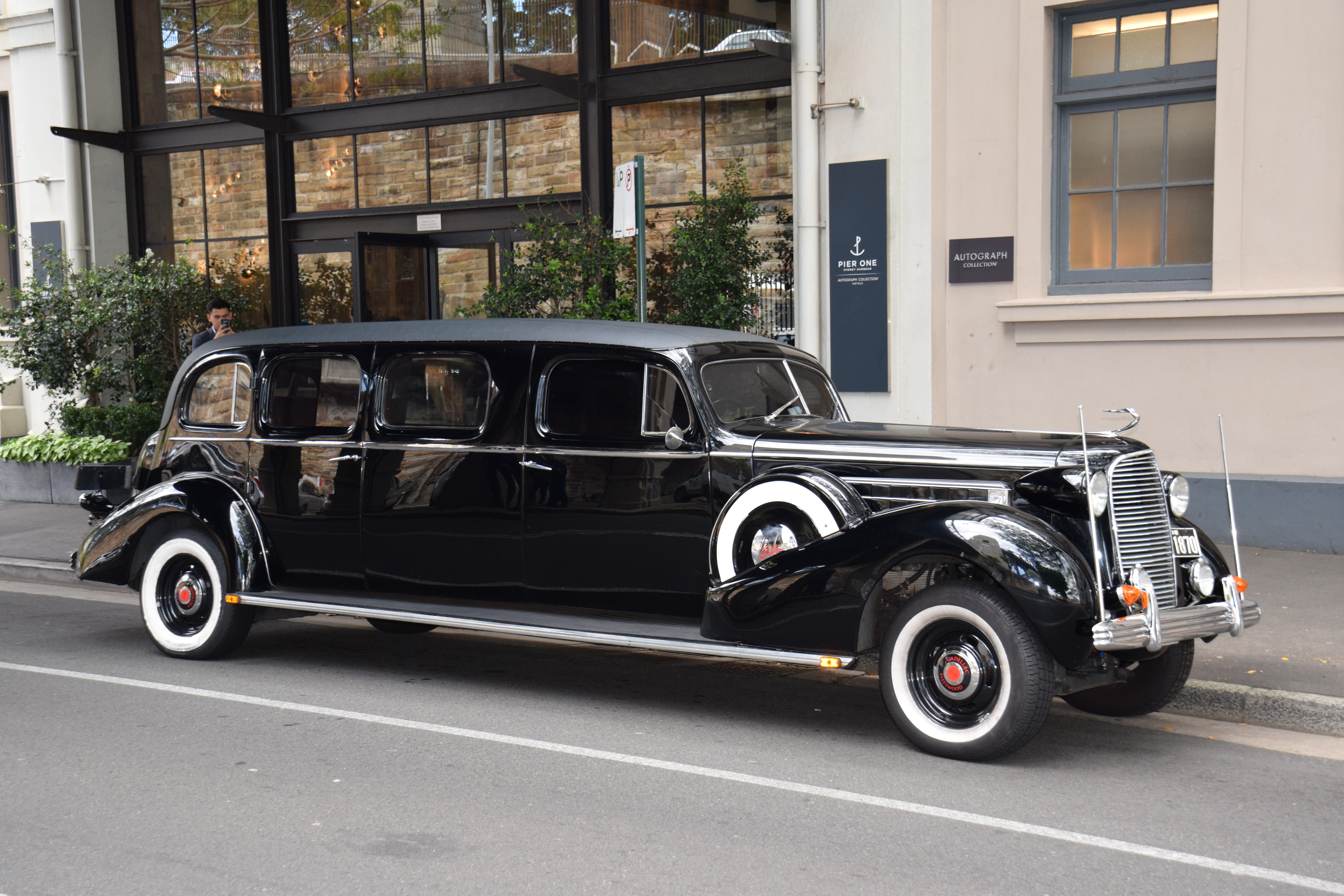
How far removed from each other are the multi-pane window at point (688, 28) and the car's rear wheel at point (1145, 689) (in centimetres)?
729

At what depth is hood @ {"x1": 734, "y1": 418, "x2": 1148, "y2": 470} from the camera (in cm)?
511

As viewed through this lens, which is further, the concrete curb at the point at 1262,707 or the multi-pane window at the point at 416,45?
the multi-pane window at the point at 416,45

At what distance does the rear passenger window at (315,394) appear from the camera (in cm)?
659

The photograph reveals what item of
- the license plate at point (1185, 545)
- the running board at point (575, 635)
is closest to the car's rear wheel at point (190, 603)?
the running board at point (575, 635)

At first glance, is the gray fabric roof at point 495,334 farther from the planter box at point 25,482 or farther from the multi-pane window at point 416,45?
the planter box at point 25,482

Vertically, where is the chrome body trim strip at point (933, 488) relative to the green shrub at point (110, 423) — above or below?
above

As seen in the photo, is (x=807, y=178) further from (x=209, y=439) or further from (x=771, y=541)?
(x=771, y=541)

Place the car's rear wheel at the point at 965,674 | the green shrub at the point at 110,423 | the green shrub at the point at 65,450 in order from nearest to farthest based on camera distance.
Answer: the car's rear wheel at the point at 965,674, the green shrub at the point at 65,450, the green shrub at the point at 110,423

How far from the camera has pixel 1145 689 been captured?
548 centimetres

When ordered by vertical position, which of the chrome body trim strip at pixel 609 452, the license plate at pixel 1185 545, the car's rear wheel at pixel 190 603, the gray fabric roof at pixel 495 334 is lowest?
the car's rear wheel at pixel 190 603

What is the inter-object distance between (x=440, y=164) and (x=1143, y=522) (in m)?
10.3

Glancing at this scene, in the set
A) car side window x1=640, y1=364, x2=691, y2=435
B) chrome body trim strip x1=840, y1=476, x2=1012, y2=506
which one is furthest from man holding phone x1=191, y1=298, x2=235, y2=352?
chrome body trim strip x1=840, y1=476, x2=1012, y2=506

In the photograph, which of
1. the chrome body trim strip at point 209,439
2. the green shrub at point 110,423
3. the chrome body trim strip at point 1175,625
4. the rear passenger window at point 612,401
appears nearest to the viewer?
the chrome body trim strip at point 1175,625

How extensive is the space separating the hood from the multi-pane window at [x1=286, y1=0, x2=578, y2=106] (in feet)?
26.5
